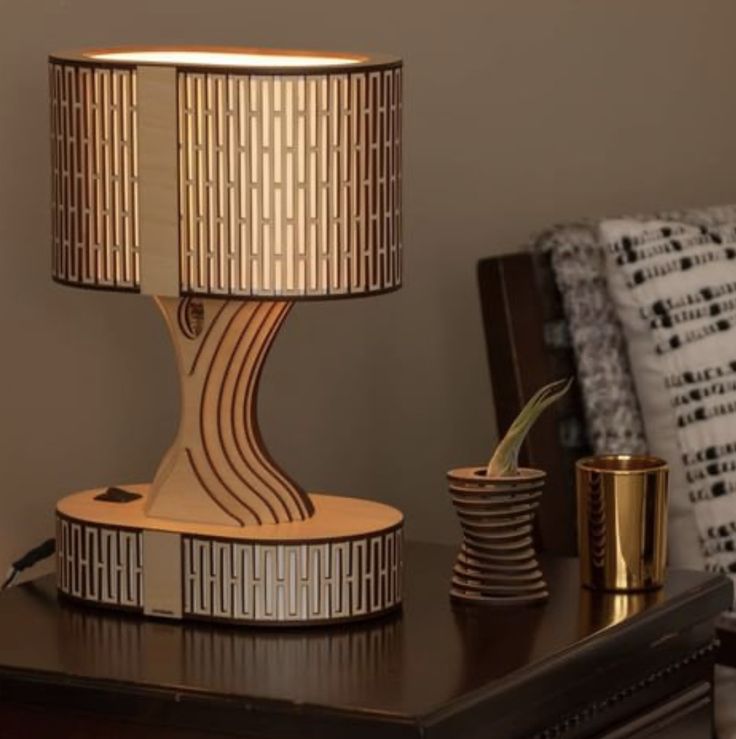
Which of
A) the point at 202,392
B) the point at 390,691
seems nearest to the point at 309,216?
the point at 202,392

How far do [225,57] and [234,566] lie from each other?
0.47 meters

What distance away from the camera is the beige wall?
6.21 ft

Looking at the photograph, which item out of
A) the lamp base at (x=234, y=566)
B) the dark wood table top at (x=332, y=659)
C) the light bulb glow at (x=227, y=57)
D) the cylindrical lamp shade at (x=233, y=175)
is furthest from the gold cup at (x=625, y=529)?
the light bulb glow at (x=227, y=57)

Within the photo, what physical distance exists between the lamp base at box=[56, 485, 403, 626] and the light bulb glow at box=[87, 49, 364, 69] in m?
0.36

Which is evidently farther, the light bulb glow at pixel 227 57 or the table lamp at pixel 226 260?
the light bulb glow at pixel 227 57

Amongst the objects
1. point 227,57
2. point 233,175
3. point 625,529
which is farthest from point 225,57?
point 625,529

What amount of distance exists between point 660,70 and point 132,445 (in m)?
0.95

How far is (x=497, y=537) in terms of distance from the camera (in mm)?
1705

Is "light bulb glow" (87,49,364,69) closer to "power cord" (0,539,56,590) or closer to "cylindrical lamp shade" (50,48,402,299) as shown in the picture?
"cylindrical lamp shade" (50,48,402,299)

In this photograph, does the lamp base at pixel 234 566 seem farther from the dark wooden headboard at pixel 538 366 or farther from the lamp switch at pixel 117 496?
the dark wooden headboard at pixel 538 366

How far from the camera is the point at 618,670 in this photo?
1.66 m

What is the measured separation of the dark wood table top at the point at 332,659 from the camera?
A: 4.75 feet

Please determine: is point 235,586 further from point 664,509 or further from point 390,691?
point 664,509

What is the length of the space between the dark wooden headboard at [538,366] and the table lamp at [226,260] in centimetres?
44
